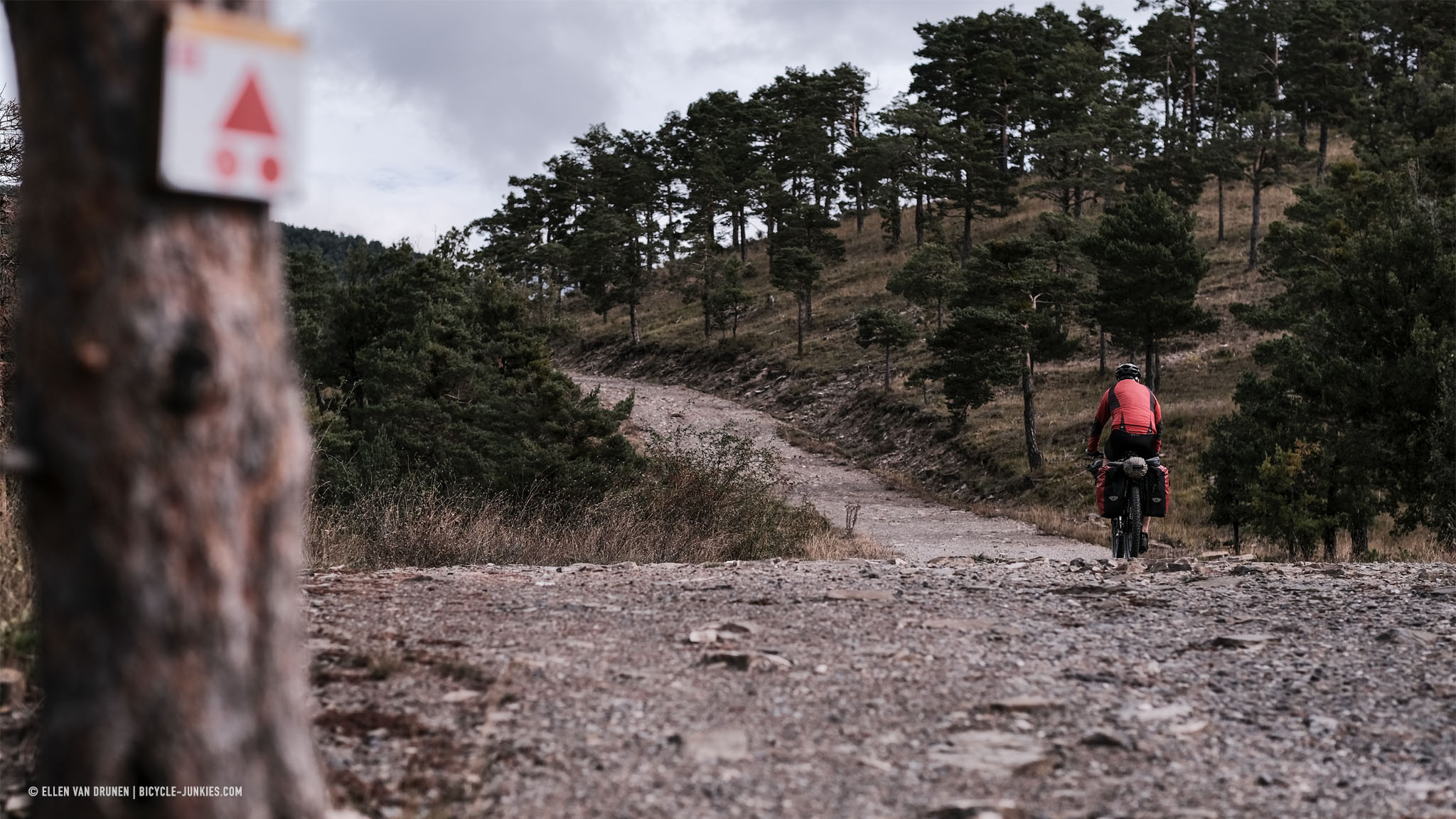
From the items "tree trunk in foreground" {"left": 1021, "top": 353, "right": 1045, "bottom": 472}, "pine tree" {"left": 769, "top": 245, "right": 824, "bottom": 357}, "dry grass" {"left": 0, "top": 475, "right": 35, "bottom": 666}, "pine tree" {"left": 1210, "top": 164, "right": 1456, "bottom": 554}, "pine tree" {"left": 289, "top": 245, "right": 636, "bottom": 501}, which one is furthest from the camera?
"pine tree" {"left": 769, "top": 245, "right": 824, "bottom": 357}

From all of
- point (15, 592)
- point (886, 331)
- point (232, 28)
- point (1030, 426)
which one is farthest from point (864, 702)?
point (886, 331)

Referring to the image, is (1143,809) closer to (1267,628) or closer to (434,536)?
(1267,628)

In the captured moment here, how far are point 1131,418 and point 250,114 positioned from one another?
9.05 m

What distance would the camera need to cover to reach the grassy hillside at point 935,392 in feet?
95.9

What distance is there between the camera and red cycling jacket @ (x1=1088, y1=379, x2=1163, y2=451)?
977 cm

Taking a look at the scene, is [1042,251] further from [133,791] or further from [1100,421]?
[133,791]

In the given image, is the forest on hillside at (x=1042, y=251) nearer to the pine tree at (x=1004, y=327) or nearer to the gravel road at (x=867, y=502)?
the pine tree at (x=1004, y=327)

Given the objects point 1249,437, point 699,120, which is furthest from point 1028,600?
point 699,120

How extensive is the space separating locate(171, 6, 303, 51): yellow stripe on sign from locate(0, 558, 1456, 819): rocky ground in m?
2.09

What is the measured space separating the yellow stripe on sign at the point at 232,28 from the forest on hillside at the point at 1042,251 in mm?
10497

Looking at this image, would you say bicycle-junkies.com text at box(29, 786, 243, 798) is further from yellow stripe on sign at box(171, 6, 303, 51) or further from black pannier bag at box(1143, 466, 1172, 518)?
black pannier bag at box(1143, 466, 1172, 518)

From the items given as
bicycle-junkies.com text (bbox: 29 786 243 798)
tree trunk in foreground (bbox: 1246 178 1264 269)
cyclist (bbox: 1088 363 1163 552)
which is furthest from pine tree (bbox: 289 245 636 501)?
tree trunk in foreground (bbox: 1246 178 1264 269)

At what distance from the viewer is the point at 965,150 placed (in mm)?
53719

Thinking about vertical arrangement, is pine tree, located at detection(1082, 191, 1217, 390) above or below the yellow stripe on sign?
above
